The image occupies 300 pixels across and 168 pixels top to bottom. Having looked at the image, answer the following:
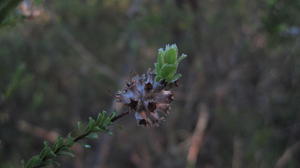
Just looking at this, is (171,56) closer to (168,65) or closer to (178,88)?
(168,65)

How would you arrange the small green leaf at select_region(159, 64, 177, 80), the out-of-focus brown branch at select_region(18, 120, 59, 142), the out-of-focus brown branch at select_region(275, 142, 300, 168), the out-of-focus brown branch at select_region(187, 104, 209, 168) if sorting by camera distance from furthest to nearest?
1. the out-of-focus brown branch at select_region(18, 120, 59, 142)
2. the out-of-focus brown branch at select_region(187, 104, 209, 168)
3. the out-of-focus brown branch at select_region(275, 142, 300, 168)
4. the small green leaf at select_region(159, 64, 177, 80)

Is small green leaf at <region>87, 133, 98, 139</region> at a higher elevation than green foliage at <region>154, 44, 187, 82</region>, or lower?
lower

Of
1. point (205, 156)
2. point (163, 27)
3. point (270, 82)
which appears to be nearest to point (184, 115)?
point (205, 156)

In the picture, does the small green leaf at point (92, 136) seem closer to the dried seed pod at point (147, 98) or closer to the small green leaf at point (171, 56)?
Result: the dried seed pod at point (147, 98)

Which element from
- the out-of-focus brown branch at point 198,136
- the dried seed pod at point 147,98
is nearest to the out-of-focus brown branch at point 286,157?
the out-of-focus brown branch at point 198,136

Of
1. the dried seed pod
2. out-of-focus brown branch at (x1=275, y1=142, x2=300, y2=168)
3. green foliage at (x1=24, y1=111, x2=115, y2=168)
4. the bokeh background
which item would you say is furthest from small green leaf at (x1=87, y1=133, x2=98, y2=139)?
out-of-focus brown branch at (x1=275, y1=142, x2=300, y2=168)

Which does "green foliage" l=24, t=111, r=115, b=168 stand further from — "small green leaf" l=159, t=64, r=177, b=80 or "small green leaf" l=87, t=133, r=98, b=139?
"small green leaf" l=159, t=64, r=177, b=80
